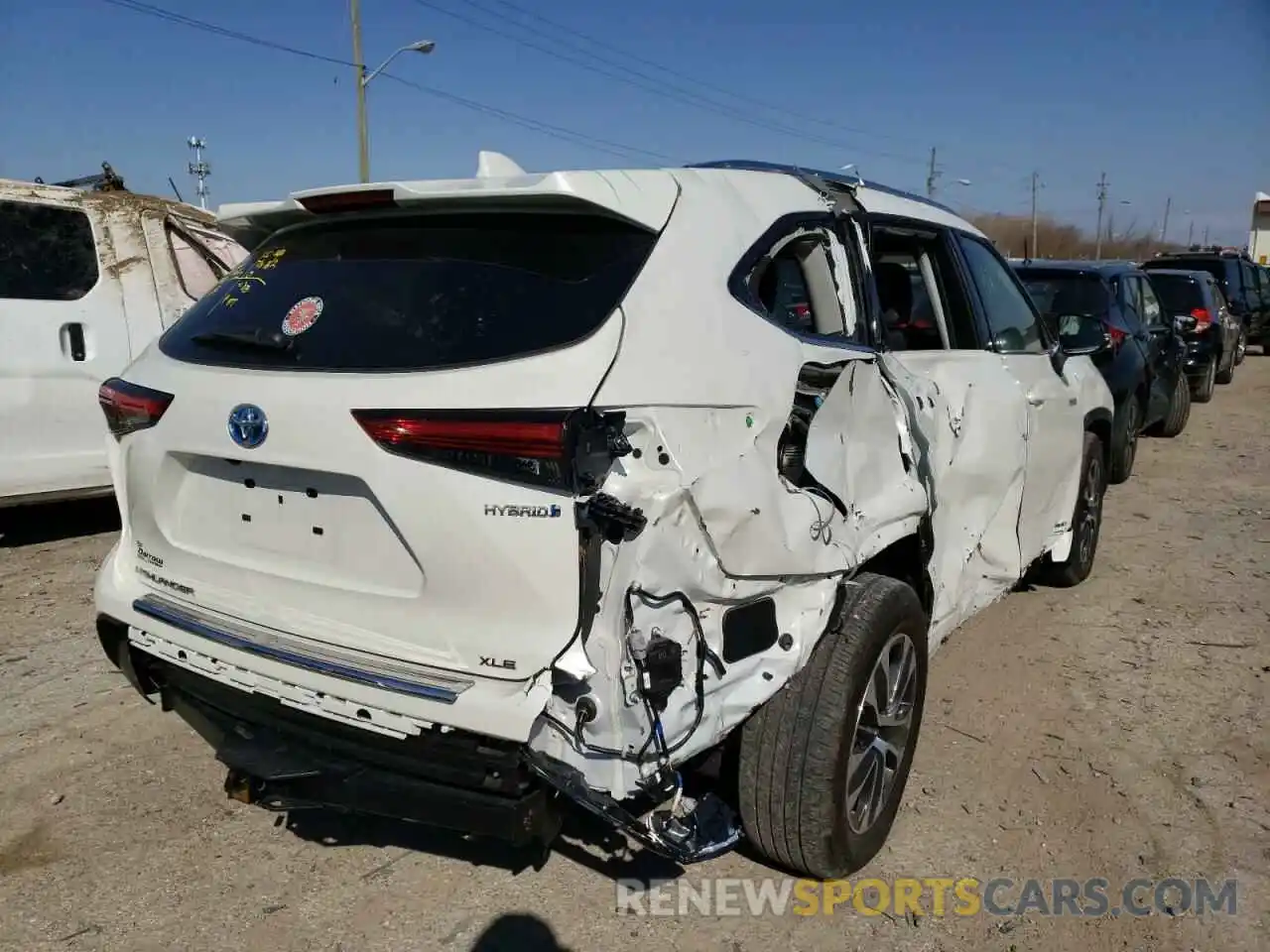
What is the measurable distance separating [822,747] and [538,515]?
1.06 metres

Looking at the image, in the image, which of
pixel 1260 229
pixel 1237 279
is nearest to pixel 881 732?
pixel 1237 279

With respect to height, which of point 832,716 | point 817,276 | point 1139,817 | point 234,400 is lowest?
point 1139,817

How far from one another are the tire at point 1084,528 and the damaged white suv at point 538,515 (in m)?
2.59

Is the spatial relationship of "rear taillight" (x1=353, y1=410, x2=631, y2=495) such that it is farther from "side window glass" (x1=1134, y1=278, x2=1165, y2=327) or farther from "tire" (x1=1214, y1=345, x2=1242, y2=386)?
"tire" (x1=1214, y1=345, x2=1242, y2=386)

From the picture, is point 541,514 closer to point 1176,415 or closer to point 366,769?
point 366,769

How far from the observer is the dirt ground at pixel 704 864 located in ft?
8.87

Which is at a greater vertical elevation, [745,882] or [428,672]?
[428,672]

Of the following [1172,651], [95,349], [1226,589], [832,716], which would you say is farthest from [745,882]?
[95,349]

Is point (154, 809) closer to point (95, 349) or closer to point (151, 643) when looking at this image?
point (151, 643)

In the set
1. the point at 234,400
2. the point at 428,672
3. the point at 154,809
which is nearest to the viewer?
the point at 428,672

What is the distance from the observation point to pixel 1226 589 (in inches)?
220

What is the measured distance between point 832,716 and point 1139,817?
142 centimetres

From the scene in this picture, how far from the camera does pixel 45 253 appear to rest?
5.79m

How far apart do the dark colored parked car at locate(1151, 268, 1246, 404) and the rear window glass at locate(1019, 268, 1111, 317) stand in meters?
4.50
